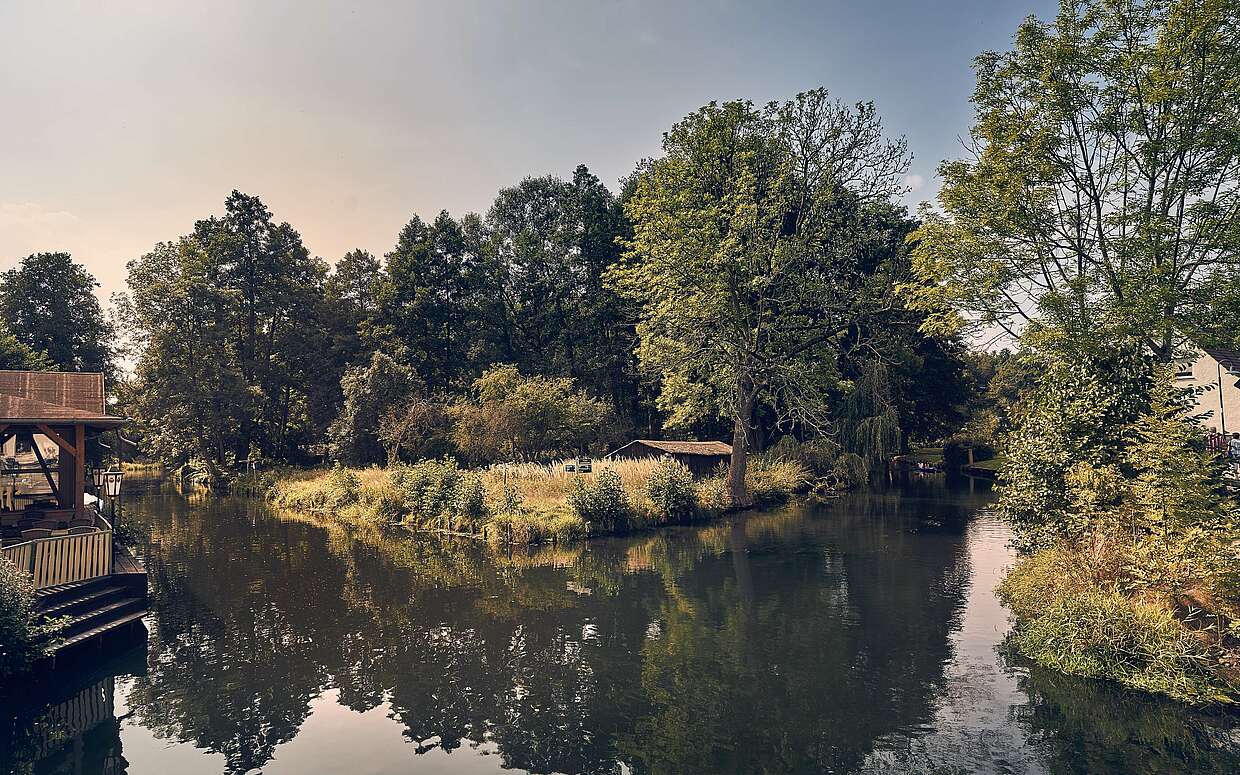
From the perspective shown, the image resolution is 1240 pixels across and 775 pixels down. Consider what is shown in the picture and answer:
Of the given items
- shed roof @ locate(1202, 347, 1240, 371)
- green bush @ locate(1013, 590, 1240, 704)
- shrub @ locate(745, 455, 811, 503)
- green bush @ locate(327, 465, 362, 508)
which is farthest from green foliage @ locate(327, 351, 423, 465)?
shed roof @ locate(1202, 347, 1240, 371)

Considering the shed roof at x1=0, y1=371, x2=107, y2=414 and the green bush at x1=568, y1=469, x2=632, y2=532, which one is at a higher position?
the shed roof at x1=0, y1=371, x2=107, y2=414

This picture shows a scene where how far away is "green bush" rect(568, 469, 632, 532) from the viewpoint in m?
24.8

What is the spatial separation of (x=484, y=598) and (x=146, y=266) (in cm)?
4587

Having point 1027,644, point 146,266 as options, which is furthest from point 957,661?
point 146,266

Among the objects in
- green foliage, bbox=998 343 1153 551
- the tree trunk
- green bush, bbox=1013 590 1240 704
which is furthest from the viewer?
the tree trunk

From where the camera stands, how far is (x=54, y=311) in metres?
53.0

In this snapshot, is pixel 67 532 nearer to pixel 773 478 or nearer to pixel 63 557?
pixel 63 557

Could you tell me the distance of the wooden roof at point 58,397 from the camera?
52.0 feet

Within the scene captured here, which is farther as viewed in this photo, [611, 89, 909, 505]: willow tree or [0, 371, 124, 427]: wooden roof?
[611, 89, 909, 505]: willow tree

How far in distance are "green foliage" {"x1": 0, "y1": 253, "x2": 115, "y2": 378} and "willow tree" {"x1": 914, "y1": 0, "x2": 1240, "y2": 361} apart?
60510mm

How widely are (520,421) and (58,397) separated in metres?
19.4

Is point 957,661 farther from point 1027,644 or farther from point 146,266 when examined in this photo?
point 146,266

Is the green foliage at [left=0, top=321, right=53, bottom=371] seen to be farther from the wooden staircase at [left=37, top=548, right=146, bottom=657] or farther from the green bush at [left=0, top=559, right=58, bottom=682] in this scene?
the green bush at [left=0, top=559, right=58, bottom=682]

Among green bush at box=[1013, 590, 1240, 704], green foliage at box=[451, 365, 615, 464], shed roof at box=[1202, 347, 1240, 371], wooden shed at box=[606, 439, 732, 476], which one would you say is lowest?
green bush at box=[1013, 590, 1240, 704]
